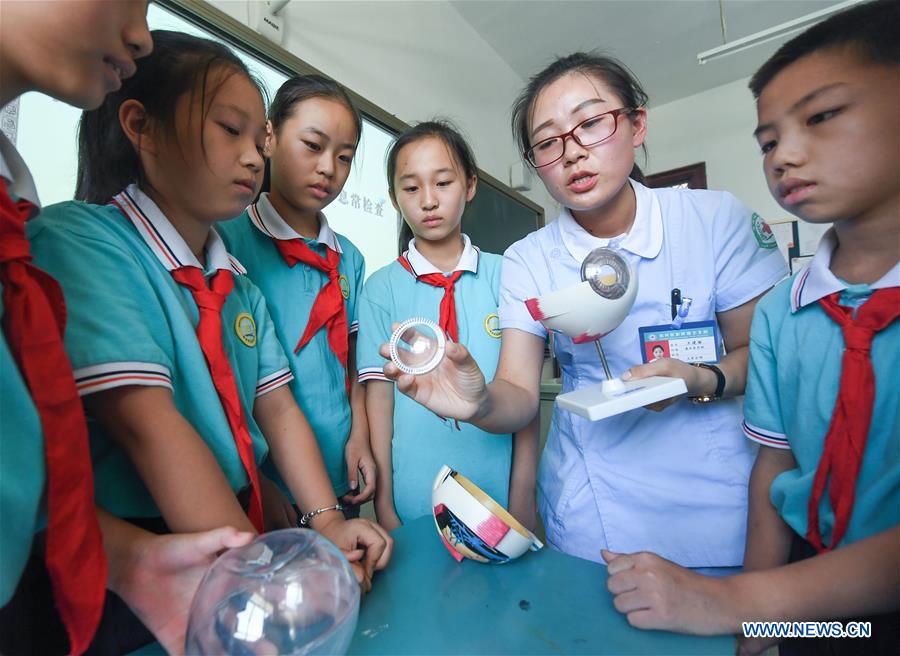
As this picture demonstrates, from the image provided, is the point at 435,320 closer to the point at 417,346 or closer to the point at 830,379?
the point at 417,346

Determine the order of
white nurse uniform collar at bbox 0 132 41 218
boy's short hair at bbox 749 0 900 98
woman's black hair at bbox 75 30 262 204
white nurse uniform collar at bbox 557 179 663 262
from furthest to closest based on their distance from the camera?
1. white nurse uniform collar at bbox 557 179 663 262
2. woman's black hair at bbox 75 30 262 204
3. boy's short hair at bbox 749 0 900 98
4. white nurse uniform collar at bbox 0 132 41 218

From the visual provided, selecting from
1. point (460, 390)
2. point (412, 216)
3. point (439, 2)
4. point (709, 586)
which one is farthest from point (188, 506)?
point (439, 2)

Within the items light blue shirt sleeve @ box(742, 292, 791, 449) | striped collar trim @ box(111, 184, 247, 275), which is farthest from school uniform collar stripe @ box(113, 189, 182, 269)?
light blue shirt sleeve @ box(742, 292, 791, 449)

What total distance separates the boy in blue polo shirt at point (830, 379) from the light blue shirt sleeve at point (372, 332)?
29.5 inches

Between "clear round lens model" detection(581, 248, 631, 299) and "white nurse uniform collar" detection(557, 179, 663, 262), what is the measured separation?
8.9 inches

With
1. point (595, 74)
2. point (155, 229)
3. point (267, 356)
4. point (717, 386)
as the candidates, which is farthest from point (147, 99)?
point (717, 386)

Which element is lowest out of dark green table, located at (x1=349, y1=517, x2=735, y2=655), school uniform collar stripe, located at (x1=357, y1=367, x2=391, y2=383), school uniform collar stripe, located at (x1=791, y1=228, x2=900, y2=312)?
dark green table, located at (x1=349, y1=517, x2=735, y2=655)

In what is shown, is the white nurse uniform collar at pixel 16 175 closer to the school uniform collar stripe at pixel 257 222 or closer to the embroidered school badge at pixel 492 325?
the school uniform collar stripe at pixel 257 222

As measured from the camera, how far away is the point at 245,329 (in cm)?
85

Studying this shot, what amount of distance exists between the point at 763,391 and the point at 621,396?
28cm

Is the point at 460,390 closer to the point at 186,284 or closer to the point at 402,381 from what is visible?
the point at 402,381

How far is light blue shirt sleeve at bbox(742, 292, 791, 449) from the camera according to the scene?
0.75 metres

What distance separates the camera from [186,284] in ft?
2.33

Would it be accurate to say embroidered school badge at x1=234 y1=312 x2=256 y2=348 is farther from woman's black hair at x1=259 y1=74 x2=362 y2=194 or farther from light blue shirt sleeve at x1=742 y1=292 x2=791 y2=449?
light blue shirt sleeve at x1=742 y1=292 x2=791 y2=449
